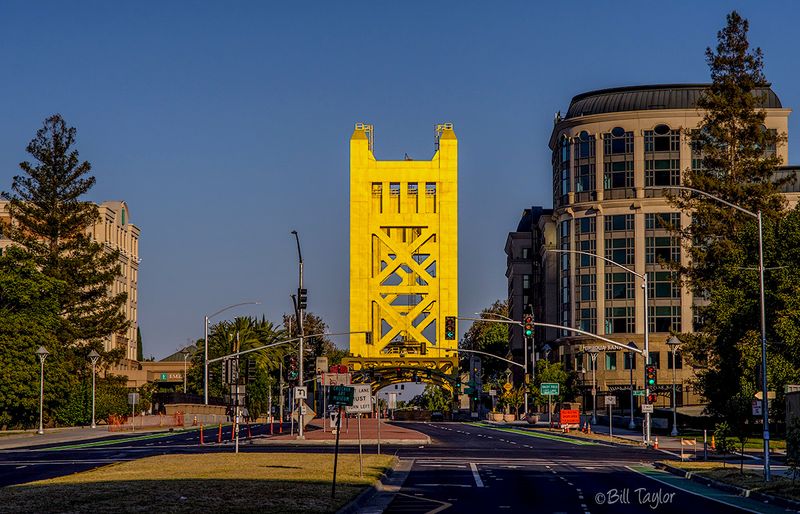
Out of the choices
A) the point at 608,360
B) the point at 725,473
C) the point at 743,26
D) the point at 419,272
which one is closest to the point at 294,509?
the point at 725,473

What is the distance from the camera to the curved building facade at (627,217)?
126 m

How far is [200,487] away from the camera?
30.1 metres

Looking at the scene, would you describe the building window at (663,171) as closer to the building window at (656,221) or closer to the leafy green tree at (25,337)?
the building window at (656,221)

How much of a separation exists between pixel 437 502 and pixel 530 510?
9.57 feet

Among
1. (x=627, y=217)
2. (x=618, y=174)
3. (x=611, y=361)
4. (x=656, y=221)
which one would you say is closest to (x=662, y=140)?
(x=618, y=174)

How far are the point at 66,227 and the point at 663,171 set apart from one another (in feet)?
195

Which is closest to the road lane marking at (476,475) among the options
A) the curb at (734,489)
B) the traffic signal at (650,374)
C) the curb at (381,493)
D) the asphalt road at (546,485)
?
the asphalt road at (546,485)

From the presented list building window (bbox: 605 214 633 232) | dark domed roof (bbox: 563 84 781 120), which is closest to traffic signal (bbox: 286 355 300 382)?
building window (bbox: 605 214 633 232)

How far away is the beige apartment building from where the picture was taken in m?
136

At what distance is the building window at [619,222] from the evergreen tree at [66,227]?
51.9 metres

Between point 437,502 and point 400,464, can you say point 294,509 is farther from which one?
point 400,464

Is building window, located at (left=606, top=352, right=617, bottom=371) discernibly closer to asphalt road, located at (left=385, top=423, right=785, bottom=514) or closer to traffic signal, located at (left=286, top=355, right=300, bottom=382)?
traffic signal, located at (left=286, top=355, right=300, bottom=382)

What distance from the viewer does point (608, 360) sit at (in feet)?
421

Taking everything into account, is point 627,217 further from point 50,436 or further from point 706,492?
point 706,492
